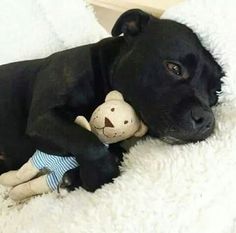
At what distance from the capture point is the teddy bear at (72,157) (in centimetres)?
131

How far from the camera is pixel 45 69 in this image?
1575mm

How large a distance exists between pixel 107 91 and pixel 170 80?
0.24m

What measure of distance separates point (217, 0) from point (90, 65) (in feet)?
1.47

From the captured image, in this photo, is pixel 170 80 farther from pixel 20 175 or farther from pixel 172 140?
pixel 20 175

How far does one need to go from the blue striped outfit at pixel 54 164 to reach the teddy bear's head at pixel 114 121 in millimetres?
125

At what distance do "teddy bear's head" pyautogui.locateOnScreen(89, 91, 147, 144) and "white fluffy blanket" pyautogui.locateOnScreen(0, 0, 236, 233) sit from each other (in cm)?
7

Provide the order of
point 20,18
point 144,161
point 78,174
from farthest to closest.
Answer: point 20,18, point 78,174, point 144,161

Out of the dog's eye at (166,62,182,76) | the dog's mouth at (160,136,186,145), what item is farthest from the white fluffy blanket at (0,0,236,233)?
the dog's eye at (166,62,182,76)

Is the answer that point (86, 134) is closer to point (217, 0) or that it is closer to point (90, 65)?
point (90, 65)

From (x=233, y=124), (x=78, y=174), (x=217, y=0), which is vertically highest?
(x=217, y=0)

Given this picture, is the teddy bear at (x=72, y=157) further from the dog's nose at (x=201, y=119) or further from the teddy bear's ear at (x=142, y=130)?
the dog's nose at (x=201, y=119)

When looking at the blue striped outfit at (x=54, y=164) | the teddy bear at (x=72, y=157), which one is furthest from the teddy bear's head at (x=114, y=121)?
the blue striped outfit at (x=54, y=164)


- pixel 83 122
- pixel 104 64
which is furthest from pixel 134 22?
pixel 83 122

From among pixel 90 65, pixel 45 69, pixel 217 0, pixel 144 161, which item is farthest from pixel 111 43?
pixel 144 161
